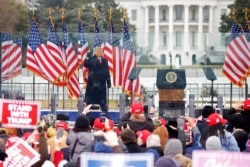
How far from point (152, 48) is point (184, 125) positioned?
16.3 m

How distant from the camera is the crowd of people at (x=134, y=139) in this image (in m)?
11.7

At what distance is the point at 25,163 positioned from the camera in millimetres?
11336

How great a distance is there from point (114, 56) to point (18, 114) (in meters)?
15.5

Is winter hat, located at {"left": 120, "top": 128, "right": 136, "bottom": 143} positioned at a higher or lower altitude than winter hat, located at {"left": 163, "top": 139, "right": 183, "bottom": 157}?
higher

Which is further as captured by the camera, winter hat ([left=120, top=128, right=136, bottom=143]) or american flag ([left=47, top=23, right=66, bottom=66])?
american flag ([left=47, top=23, right=66, bottom=66])

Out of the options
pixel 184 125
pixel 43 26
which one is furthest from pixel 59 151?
pixel 43 26

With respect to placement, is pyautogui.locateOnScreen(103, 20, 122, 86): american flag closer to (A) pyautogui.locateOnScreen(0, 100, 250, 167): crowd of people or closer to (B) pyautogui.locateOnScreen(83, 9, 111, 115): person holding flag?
(B) pyautogui.locateOnScreen(83, 9, 111, 115): person holding flag

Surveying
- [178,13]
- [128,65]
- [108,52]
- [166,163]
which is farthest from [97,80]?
[178,13]

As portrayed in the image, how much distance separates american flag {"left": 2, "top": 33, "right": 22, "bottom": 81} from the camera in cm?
2674

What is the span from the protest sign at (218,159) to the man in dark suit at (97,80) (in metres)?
15.7

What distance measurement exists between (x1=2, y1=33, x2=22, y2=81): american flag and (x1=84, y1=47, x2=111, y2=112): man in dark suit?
2.10 m

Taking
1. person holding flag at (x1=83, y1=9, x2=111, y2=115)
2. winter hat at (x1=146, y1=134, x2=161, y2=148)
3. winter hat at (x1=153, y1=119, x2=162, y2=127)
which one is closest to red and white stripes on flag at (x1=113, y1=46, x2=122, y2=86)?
person holding flag at (x1=83, y1=9, x2=111, y2=115)

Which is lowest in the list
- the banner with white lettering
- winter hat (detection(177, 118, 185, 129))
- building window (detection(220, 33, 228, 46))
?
winter hat (detection(177, 118, 185, 129))

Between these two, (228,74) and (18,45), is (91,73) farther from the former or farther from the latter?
(228,74)
